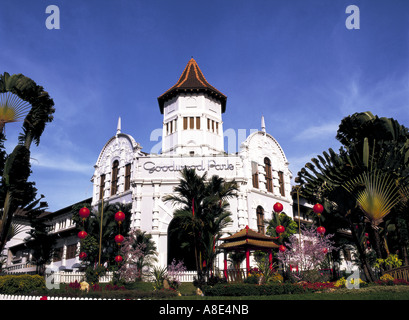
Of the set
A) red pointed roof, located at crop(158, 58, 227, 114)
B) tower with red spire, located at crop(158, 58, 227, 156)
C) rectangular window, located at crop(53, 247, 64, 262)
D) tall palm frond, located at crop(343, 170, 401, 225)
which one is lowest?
rectangular window, located at crop(53, 247, 64, 262)

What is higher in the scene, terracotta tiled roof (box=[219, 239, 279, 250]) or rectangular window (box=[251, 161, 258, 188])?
rectangular window (box=[251, 161, 258, 188])

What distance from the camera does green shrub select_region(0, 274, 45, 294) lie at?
1875 centimetres

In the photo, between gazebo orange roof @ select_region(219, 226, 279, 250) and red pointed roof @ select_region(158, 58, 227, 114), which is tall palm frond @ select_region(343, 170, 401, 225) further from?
red pointed roof @ select_region(158, 58, 227, 114)

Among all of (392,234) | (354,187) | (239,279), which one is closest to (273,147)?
(392,234)

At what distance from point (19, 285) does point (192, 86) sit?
25.5m

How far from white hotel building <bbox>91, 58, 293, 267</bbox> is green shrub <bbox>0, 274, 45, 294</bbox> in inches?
422

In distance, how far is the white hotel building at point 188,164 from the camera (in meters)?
30.7

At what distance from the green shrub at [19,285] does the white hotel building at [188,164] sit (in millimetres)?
10707

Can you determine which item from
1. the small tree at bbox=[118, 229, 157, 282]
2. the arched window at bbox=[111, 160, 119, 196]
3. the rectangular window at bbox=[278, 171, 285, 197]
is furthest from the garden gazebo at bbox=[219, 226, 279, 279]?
the arched window at bbox=[111, 160, 119, 196]

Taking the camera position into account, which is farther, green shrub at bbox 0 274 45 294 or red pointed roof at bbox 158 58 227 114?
red pointed roof at bbox 158 58 227 114

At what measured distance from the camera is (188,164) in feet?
104

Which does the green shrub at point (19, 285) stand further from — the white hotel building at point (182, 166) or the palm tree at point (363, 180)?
the palm tree at point (363, 180)

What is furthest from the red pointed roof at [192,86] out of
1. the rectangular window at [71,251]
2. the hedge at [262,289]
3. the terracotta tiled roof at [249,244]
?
the hedge at [262,289]
